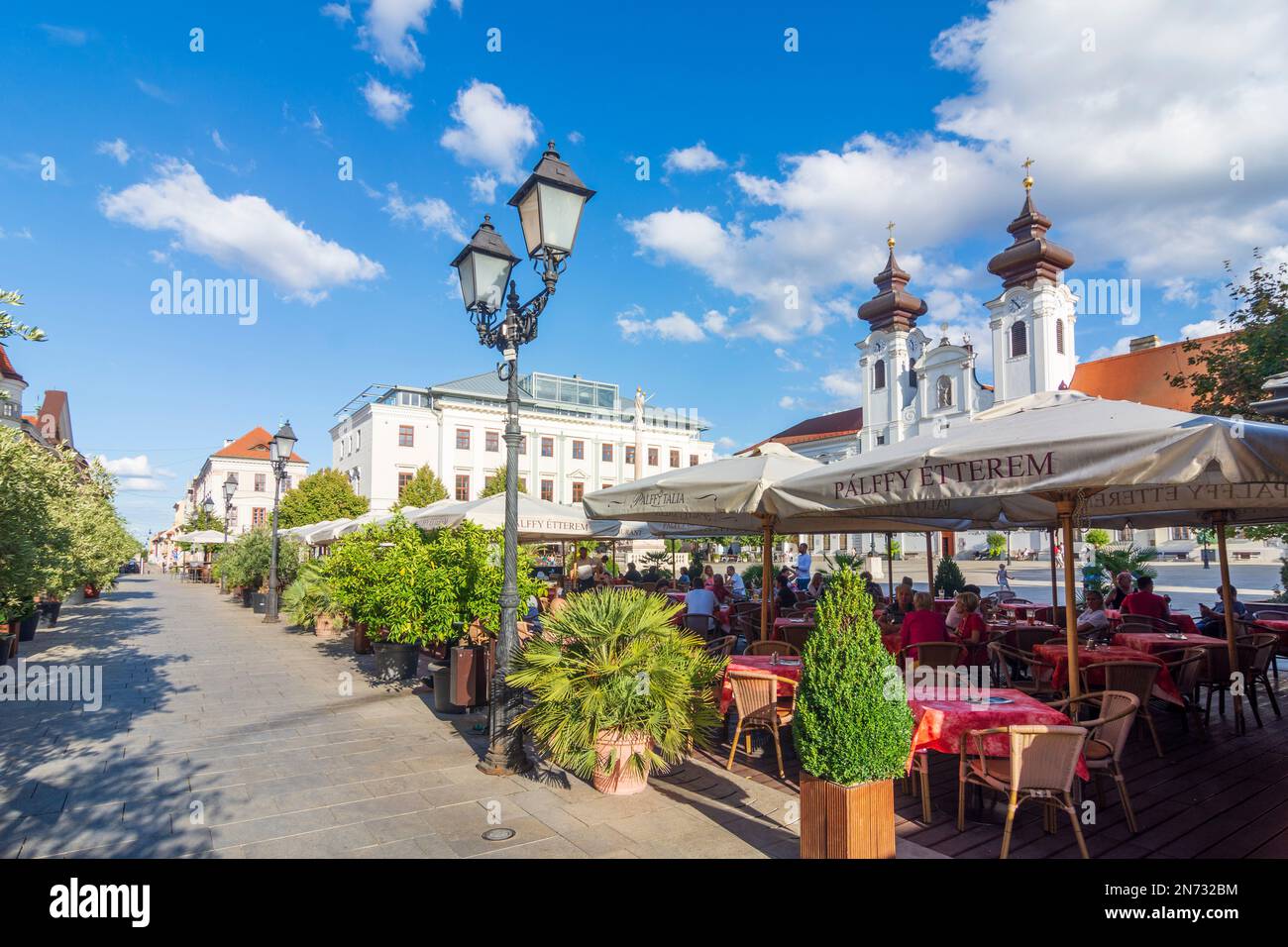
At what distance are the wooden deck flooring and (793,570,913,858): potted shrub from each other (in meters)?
1.01

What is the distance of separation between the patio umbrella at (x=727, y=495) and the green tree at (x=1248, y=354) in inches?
292

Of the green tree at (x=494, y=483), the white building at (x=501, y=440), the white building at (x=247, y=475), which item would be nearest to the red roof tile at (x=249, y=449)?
the white building at (x=247, y=475)

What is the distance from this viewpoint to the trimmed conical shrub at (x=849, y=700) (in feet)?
11.2

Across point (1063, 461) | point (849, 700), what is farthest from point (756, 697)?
point (1063, 461)

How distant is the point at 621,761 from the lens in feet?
16.6

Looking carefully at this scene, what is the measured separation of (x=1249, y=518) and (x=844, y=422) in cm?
6488

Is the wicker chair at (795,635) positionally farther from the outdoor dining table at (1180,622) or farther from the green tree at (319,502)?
the green tree at (319,502)

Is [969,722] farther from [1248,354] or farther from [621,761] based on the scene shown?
[1248,354]

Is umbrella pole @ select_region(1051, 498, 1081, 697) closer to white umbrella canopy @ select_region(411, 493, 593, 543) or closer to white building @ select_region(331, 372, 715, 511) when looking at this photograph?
white umbrella canopy @ select_region(411, 493, 593, 543)

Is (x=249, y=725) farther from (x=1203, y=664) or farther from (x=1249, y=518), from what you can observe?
(x=1249, y=518)

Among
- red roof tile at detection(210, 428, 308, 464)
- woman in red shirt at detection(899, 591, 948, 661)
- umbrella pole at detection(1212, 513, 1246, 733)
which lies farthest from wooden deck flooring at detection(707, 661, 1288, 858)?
red roof tile at detection(210, 428, 308, 464)

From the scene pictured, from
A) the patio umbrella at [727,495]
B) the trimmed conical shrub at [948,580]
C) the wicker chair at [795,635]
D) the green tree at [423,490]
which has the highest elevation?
the green tree at [423,490]

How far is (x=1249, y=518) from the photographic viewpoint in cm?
904
